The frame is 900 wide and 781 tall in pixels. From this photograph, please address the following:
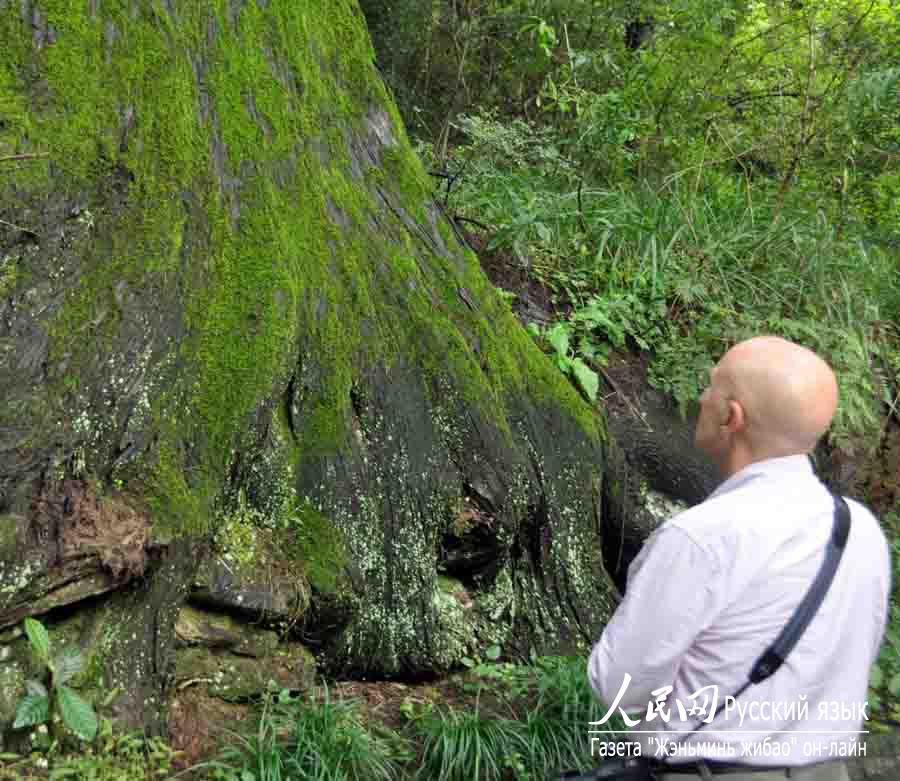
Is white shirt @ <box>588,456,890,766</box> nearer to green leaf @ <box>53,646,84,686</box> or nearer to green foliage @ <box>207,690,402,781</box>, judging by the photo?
green foliage @ <box>207,690,402,781</box>

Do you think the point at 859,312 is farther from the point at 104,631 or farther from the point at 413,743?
the point at 104,631

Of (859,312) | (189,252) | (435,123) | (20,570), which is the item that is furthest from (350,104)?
(435,123)

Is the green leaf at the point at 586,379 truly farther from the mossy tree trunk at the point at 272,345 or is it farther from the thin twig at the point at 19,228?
the thin twig at the point at 19,228

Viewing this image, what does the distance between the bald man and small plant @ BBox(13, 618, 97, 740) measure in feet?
6.14

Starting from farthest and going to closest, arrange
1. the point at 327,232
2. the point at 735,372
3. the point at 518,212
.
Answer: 1. the point at 518,212
2. the point at 327,232
3. the point at 735,372

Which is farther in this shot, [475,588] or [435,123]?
[435,123]

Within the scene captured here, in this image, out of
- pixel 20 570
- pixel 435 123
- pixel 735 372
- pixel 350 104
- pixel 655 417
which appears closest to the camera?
pixel 735 372

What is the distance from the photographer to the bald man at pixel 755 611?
2.12 metres

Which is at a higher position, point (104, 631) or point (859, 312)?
point (104, 631)

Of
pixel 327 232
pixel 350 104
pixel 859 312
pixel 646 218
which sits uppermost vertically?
pixel 350 104

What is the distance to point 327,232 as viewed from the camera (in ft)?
14.5

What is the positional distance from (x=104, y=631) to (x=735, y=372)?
2444mm

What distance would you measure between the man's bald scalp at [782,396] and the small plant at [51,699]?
→ 7.85ft

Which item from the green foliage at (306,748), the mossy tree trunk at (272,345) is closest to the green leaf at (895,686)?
the mossy tree trunk at (272,345)
